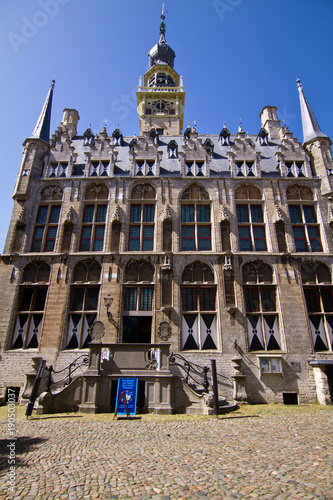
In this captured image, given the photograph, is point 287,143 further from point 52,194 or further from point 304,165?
point 52,194

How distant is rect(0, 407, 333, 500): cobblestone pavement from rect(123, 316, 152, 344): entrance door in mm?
6879

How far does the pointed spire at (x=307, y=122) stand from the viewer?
22.8 m

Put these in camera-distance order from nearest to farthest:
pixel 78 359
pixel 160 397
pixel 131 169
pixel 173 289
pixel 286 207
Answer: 1. pixel 160 397
2. pixel 78 359
3. pixel 173 289
4. pixel 286 207
5. pixel 131 169

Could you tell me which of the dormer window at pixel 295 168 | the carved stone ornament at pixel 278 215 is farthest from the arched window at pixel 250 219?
the dormer window at pixel 295 168

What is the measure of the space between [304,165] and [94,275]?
1742cm

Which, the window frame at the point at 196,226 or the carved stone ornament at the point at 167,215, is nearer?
the window frame at the point at 196,226

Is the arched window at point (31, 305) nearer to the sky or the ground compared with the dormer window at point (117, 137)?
nearer to the ground

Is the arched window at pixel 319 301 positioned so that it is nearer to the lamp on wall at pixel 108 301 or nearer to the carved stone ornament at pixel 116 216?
the lamp on wall at pixel 108 301

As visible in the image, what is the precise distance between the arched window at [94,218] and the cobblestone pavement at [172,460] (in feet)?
37.6

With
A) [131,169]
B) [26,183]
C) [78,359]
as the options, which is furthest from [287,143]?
[78,359]

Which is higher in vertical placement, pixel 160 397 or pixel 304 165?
pixel 304 165

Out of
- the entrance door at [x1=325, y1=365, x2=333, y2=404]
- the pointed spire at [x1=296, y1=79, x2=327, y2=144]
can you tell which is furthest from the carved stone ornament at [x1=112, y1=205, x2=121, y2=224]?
the pointed spire at [x1=296, y1=79, x2=327, y2=144]

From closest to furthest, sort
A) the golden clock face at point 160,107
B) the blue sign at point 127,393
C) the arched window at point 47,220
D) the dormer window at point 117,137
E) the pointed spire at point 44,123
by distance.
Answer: the blue sign at point 127,393 < the arched window at point 47,220 < the pointed spire at point 44,123 < the dormer window at point 117,137 < the golden clock face at point 160,107

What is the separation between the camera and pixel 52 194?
2159 centimetres
